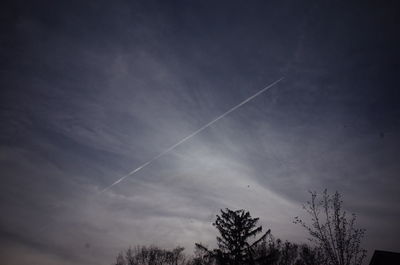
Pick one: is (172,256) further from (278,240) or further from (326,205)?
(326,205)

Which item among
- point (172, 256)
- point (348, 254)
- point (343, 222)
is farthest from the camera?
point (172, 256)

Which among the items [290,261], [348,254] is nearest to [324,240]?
[348,254]

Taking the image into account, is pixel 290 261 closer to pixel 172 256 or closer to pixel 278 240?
pixel 278 240

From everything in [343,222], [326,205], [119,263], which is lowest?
[119,263]

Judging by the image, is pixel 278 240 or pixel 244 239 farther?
pixel 278 240

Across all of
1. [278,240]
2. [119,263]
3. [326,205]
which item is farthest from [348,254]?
[119,263]

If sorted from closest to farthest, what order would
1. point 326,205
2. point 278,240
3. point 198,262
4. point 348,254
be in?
point 348,254 → point 326,205 → point 198,262 → point 278,240

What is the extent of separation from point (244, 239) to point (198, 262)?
25.2 feet

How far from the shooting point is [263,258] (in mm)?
20250

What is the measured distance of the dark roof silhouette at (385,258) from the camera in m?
20.7

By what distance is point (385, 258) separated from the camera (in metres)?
21.3

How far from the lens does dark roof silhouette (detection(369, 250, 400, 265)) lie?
67.9 ft

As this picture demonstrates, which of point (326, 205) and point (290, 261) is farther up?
point (326, 205)

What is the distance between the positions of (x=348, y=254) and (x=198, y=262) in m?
15.4
